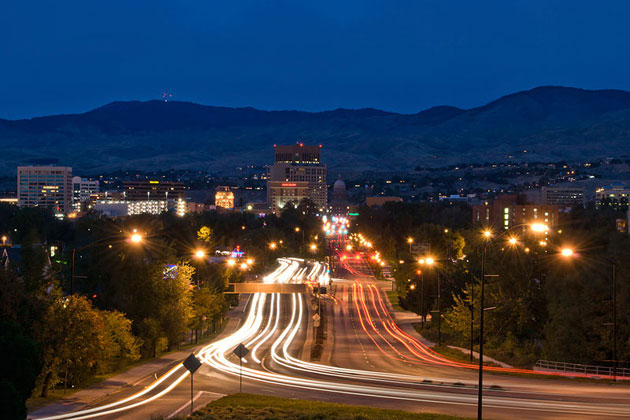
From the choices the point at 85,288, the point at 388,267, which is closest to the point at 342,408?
the point at 85,288

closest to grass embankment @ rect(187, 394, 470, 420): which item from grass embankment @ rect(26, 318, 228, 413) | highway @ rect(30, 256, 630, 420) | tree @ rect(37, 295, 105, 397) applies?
highway @ rect(30, 256, 630, 420)

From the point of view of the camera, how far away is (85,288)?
6975 centimetres

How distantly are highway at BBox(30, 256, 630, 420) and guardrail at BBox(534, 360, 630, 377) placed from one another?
486 centimetres

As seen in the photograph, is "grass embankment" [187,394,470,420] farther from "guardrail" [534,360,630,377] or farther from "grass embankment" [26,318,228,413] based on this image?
"guardrail" [534,360,630,377]

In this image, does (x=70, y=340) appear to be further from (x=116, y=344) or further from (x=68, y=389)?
(x=116, y=344)

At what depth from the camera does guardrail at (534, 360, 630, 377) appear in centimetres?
4631

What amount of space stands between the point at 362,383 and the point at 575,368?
15453mm

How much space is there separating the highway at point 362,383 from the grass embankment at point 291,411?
2.25 metres

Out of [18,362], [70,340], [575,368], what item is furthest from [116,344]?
[575,368]

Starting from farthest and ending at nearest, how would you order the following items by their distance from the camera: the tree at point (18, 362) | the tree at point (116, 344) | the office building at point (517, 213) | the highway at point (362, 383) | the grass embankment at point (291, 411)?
the office building at point (517, 213)
the tree at point (116, 344)
the highway at point (362, 383)
the grass embankment at point (291, 411)
the tree at point (18, 362)

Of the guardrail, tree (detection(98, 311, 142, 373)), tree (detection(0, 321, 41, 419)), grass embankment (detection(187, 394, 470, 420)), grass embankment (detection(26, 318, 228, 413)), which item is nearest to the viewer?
tree (detection(0, 321, 41, 419))

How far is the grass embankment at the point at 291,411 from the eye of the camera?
89.2 ft

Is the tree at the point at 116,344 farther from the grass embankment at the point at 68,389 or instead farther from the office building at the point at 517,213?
the office building at the point at 517,213

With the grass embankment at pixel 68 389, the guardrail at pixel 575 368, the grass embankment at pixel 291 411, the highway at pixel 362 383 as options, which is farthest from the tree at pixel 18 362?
the guardrail at pixel 575 368
